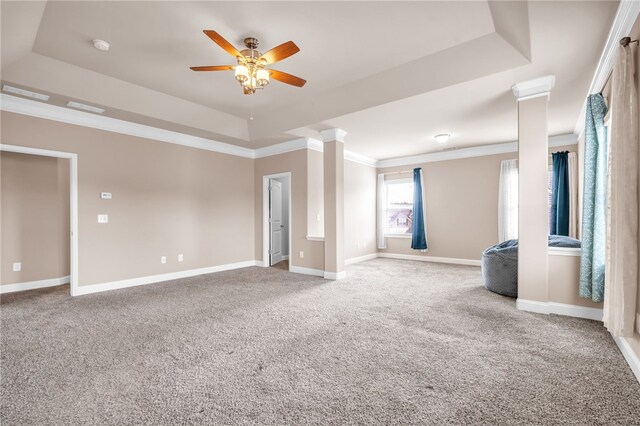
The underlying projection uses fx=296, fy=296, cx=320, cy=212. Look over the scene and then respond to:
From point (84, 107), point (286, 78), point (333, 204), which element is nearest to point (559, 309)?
point (333, 204)

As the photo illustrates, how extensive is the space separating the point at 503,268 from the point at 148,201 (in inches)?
222

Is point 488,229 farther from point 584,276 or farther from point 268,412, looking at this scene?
point 268,412

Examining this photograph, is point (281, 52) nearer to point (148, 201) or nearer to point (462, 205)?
point (148, 201)

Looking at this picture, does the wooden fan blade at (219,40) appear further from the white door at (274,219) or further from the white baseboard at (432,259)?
Result: the white baseboard at (432,259)

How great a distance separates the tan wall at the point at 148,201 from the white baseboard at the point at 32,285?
3.33ft

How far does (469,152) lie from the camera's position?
6.69 metres

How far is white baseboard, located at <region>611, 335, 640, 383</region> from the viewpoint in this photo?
206 cm

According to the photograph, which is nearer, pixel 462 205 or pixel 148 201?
pixel 148 201

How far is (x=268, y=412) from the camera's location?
1.70 metres

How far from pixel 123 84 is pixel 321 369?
447 centimetres

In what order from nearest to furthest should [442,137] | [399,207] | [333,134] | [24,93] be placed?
[24,93], [333,134], [442,137], [399,207]

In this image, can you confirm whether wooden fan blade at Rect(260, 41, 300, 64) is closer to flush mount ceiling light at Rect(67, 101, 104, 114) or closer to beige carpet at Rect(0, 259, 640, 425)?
beige carpet at Rect(0, 259, 640, 425)

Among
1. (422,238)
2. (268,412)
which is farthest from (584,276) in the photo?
(422,238)

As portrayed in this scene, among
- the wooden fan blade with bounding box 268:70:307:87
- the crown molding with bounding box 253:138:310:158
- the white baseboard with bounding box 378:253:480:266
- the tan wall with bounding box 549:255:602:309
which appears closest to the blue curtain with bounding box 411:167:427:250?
the white baseboard with bounding box 378:253:480:266
